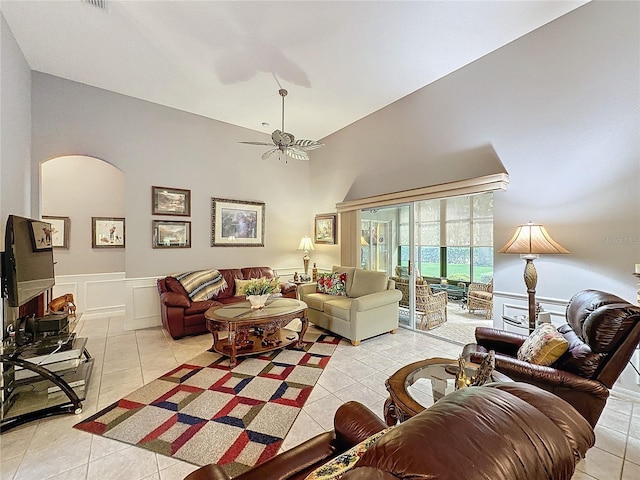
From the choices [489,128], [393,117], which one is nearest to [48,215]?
[393,117]

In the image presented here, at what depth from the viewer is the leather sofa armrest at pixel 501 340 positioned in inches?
93.3

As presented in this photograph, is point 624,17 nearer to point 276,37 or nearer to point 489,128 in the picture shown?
point 489,128

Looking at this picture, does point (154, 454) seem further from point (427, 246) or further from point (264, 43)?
point (427, 246)

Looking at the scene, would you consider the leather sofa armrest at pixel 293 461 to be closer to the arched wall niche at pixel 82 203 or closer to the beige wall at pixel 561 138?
the beige wall at pixel 561 138

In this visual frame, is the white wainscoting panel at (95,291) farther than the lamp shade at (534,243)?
Yes

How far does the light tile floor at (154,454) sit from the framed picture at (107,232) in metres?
2.15

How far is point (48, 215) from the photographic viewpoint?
194 inches

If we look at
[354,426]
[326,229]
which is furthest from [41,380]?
[326,229]

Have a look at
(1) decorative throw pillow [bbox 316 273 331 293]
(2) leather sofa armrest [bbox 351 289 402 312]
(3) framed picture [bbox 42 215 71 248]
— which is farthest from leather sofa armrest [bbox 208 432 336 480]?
(3) framed picture [bbox 42 215 71 248]

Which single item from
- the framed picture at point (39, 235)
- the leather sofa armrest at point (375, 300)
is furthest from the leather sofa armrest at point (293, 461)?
the framed picture at point (39, 235)

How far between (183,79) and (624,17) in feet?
16.0

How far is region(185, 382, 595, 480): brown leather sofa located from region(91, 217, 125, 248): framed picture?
250 inches

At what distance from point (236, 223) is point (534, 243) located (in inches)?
183

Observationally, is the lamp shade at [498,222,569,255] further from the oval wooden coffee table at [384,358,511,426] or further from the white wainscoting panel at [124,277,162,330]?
the white wainscoting panel at [124,277,162,330]
